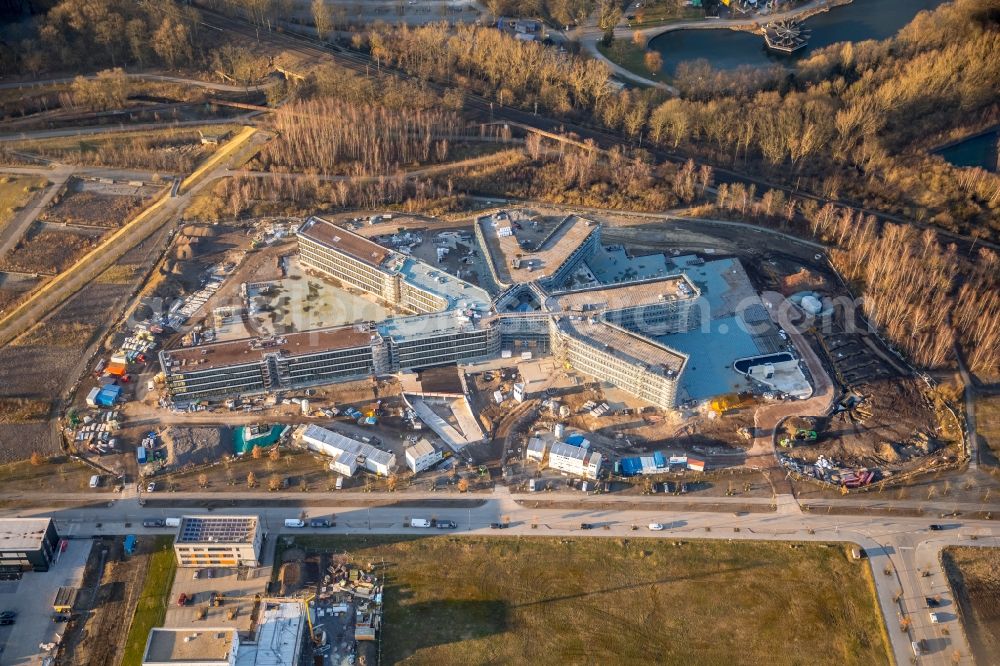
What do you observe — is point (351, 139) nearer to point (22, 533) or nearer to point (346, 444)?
point (346, 444)

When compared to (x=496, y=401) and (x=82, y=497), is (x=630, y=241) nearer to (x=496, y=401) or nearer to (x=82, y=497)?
(x=496, y=401)

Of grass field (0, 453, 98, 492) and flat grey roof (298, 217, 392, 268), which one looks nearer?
grass field (0, 453, 98, 492)

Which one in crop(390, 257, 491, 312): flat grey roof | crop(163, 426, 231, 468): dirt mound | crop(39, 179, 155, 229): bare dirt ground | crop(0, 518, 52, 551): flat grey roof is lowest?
crop(0, 518, 52, 551): flat grey roof

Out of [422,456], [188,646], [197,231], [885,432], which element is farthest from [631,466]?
[197,231]

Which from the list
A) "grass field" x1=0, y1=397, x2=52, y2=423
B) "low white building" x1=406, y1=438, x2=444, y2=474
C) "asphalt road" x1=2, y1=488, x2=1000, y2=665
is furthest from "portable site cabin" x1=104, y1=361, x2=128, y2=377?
"low white building" x1=406, y1=438, x2=444, y2=474

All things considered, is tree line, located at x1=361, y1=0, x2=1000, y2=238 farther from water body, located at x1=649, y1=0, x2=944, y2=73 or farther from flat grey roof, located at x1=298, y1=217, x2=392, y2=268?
flat grey roof, located at x1=298, y1=217, x2=392, y2=268

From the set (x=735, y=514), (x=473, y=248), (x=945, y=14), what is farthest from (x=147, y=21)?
(x=945, y=14)
